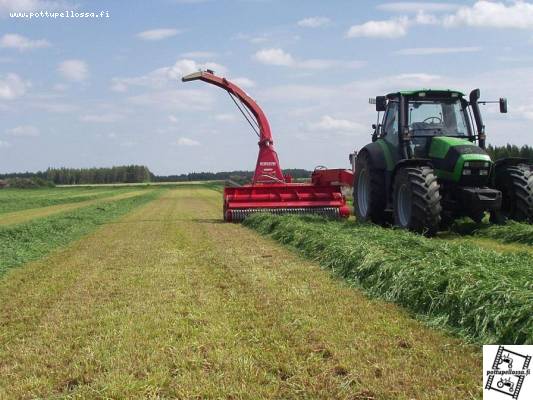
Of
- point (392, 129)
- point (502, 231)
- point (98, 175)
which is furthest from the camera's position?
point (98, 175)

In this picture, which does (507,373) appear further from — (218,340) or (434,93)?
(434,93)

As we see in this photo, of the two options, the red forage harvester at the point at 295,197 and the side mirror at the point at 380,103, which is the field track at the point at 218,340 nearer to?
the side mirror at the point at 380,103

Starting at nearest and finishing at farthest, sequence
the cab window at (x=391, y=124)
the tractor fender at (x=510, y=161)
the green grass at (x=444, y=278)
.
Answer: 1. the green grass at (x=444, y=278)
2. the tractor fender at (x=510, y=161)
3. the cab window at (x=391, y=124)

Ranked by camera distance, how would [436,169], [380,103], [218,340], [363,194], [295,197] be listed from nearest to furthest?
[218,340] < [436,169] < [380,103] < [363,194] < [295,197]

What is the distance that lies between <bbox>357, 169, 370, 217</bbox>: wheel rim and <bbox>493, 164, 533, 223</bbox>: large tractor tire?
276cm

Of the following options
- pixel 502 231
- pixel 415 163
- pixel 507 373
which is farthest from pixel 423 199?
pixel 507 373

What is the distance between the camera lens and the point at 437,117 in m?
12.0

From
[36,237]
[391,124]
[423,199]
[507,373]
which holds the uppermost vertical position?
[391,124]

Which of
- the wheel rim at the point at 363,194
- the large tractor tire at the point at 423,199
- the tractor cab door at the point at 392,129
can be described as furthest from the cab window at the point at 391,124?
the large tractor tire at the point at 423,199

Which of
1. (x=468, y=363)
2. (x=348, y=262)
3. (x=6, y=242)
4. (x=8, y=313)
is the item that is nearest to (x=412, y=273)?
(x=348, y=262)

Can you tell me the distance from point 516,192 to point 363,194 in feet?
11.4

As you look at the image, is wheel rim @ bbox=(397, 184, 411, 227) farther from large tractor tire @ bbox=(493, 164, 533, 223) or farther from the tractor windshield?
large tractor tire @ bbox=(493, 164, 533, 223)

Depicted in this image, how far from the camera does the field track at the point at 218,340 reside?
4094mm

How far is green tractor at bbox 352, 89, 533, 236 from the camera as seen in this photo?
1058 cm
